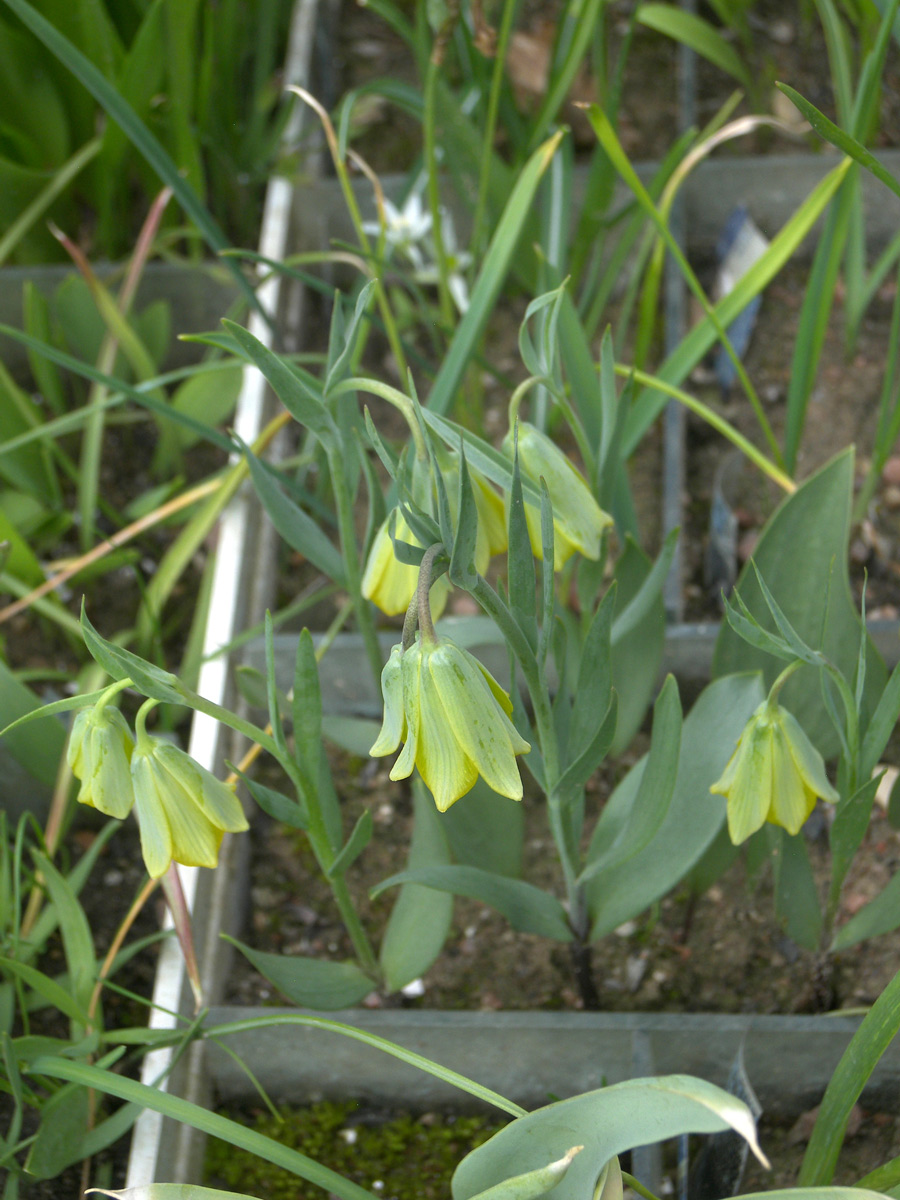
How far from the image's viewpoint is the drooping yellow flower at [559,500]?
25.1 inches

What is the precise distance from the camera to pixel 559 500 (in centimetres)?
65

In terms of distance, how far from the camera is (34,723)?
35.8 inches

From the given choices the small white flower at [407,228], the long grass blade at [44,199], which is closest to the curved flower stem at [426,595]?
the small white flower at [407,228]

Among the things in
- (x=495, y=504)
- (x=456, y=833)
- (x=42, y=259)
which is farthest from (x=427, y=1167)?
(x=42, y=259)

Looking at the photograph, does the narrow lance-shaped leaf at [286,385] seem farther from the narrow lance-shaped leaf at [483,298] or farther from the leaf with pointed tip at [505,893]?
the leaf with pointed tip at [505,893]

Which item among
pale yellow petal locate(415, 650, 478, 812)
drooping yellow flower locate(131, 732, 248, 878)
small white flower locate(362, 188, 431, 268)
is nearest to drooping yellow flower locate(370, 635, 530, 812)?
pale yellow petal locate(415, 650, 478, 812)

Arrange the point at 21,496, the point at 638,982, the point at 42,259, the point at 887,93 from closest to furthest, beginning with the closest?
the point at 638,982 → the point at 21,496 → the point at 42,259 → the point at 887,93

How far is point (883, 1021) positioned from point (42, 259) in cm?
135

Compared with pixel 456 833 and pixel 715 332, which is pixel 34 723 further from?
pixel 715 332

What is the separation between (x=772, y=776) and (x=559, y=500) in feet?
0.66

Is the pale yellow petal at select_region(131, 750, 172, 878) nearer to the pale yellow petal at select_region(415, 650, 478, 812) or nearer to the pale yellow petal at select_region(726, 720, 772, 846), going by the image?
the pale yellow petal at select_region(415, 650, 478, 812)

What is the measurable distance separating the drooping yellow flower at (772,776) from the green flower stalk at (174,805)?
0.29 m

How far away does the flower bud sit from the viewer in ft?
1.85

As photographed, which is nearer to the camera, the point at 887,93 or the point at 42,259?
the point at 42,259
